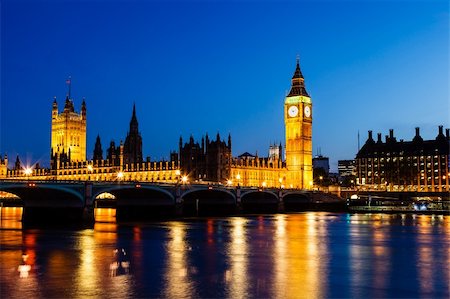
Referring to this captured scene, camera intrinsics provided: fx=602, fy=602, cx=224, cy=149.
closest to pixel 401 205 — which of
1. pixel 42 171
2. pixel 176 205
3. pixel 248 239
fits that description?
pixel 176 205

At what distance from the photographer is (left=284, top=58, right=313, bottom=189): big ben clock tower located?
13512 centimetres

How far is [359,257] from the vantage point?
31750 millimetres

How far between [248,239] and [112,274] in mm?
18300

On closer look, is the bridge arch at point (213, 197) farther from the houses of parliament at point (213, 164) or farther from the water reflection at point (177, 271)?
the water reflection at point (177, 271)

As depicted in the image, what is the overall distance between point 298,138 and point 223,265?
109803 mm

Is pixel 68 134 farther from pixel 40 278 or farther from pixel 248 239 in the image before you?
pixel 40 278

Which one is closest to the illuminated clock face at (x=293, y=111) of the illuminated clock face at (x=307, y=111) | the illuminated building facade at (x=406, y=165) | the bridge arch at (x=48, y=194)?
the illuminated clock face at (x=307, y=111)

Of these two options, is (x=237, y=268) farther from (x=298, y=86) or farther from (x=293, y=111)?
(x=298, y=86)

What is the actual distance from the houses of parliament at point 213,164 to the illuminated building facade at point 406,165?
16.6 m

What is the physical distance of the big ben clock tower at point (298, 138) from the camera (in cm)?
13512

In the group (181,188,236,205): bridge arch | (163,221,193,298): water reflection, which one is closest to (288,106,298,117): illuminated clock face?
(181,188,236,205): bridge arch

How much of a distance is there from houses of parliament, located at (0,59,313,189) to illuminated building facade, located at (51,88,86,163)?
24.8 feet

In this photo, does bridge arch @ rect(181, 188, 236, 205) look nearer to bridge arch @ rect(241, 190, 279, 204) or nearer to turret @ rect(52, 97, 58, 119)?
bridge arch @ rect(241, 190, 279, 204)

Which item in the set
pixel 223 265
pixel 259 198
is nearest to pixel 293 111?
pixel 259 198
